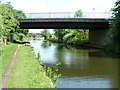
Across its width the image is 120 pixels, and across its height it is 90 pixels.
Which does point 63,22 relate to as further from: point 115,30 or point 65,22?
point 115,30

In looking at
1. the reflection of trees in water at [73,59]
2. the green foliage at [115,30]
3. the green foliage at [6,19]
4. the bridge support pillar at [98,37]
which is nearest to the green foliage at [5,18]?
the green foliage at [6,19]

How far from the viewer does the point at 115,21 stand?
121 feet

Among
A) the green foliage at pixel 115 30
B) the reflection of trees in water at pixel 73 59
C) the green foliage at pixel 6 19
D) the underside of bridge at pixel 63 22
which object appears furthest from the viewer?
the underside of bridge at pixel 63 22

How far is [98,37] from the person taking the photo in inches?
2149

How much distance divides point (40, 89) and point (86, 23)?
36.7 m

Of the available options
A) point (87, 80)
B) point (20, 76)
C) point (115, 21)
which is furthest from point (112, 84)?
point (115, 21)

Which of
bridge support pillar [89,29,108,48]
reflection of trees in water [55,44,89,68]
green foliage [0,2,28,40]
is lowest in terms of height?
reflection of trees in water [55,44,89,68]

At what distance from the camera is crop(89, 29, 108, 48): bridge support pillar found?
49375 mm

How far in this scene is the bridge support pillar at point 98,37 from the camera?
162 feet

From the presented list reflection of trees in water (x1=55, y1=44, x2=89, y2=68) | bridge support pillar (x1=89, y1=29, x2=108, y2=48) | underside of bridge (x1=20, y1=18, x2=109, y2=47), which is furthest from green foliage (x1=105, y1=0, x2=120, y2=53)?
bridge support pillar (x1=89, y1=29, x2=108, y2=48)

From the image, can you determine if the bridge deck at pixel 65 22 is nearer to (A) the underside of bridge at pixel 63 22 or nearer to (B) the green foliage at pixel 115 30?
(A) the underside of bridge at pixel 63 22

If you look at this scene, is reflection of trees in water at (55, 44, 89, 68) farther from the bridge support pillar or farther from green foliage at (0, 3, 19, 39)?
the bridge support pillar

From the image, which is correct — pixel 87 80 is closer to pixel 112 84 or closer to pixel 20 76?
pixel 112 84

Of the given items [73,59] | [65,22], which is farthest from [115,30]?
[73,59]
